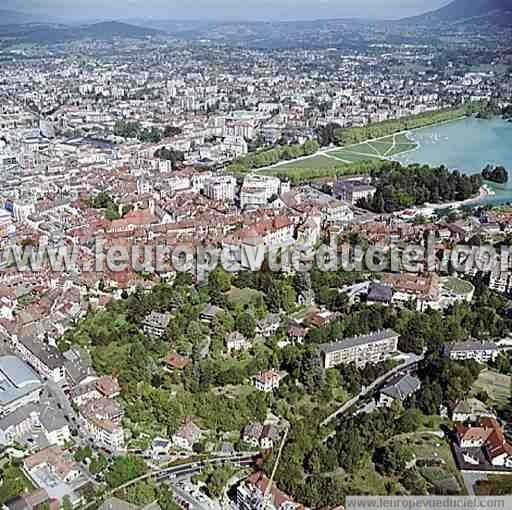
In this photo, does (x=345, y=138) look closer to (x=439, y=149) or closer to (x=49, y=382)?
(x=439, y=149)

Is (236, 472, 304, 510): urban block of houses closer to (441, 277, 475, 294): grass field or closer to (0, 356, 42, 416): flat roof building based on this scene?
(0, 356, 42, 416): flat roof building

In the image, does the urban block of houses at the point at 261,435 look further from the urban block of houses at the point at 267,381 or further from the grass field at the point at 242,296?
the grass field at the point at 242,296

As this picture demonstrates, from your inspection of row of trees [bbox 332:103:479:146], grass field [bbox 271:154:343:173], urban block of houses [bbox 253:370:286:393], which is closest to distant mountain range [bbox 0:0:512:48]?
row of trees [bbox 332:103:479:146]

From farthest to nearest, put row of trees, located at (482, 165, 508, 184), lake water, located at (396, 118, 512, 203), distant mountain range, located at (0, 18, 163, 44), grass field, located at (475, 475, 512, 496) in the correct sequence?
1. distant mountain range, located at (0, 18, 163, 44)
2. lake water, located at (396, 118, 512, 203)
3. row of trees, located at (482, 165, 508, 184)
4. grass field, located at (475, 475, 512, 496)

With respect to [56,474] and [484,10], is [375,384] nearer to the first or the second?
[56,474]

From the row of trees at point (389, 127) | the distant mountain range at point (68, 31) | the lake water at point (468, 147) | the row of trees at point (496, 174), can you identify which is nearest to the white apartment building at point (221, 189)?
the lake water at point (468, 147)

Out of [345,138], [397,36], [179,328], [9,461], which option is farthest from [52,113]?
[397,36]
